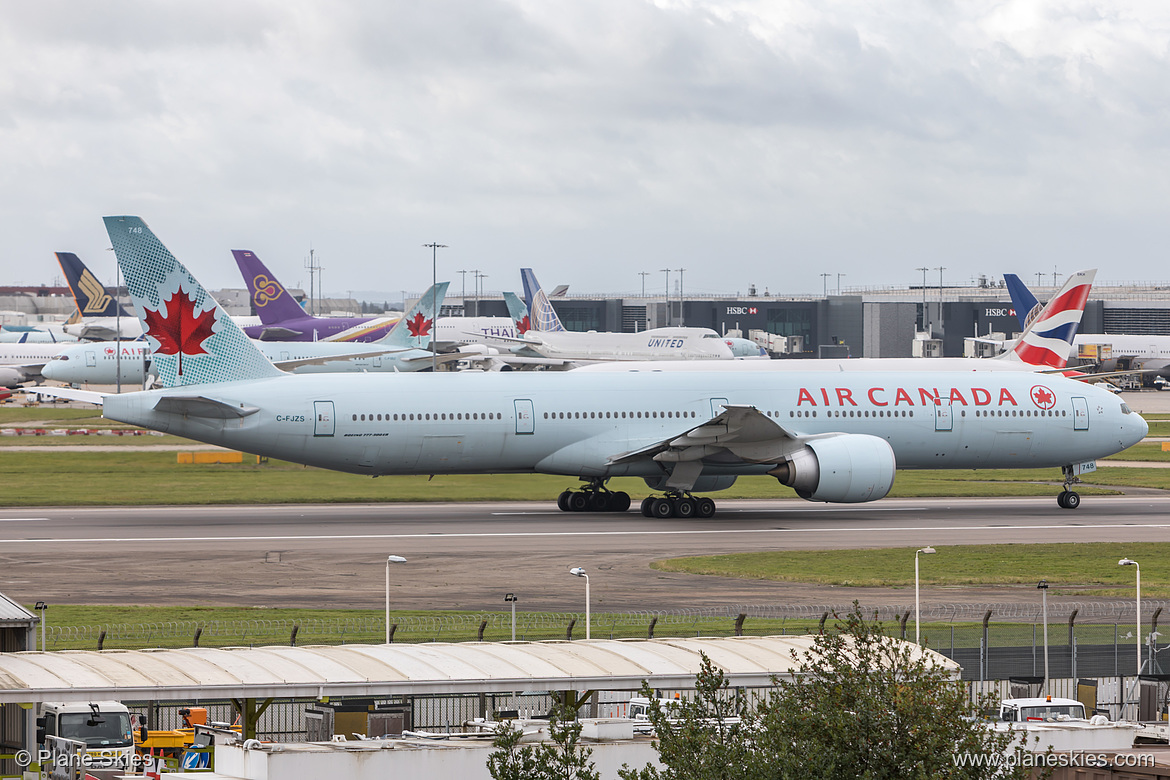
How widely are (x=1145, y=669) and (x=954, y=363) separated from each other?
60.7 m

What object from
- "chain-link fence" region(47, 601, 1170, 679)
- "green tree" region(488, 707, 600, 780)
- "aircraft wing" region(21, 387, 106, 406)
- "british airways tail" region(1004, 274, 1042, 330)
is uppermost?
"british airways tail" region(1004, 274, 1042, 330)

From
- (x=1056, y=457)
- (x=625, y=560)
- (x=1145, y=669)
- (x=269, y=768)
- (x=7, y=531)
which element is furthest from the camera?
(x=1056, y=457)

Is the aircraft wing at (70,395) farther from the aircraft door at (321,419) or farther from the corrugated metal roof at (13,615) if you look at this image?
the corrugated metal roof at (13,615)

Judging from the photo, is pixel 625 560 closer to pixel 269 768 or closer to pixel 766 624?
pixel 766 624

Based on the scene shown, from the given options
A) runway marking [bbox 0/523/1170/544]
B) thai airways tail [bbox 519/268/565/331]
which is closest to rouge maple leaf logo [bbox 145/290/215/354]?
runway marking [bbox 0/523/1170/544]

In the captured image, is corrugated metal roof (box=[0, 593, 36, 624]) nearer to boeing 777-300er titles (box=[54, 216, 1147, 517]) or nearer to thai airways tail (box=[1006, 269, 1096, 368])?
boeing 777-300er titles (box=[54, 216, 1147, 517])

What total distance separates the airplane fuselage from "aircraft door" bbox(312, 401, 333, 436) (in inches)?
1.7

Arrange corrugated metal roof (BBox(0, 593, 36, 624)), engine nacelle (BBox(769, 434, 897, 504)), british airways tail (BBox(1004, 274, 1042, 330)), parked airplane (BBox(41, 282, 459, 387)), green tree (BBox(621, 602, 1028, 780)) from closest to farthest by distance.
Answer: green tree (BBox(621, 602, 1028, 780)), corrugated metal roof (BBox(0, 593, 36, 624)), engine nacelle (BBox(769, 434, 897, 504)), parked airplane (BBox(41, 282, 459, 387)), british airways tail (BBox(1004, 274, 1042, 330))

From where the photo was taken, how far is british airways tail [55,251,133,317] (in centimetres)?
15088

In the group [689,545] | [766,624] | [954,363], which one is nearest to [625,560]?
[689,545]

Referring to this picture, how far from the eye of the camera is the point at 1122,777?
53.9ft

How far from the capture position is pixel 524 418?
4425cm

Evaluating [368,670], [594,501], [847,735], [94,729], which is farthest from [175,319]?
[847,735]

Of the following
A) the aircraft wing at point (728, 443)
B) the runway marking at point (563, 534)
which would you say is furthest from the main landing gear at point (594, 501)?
the runway marking at point (563, 534)
